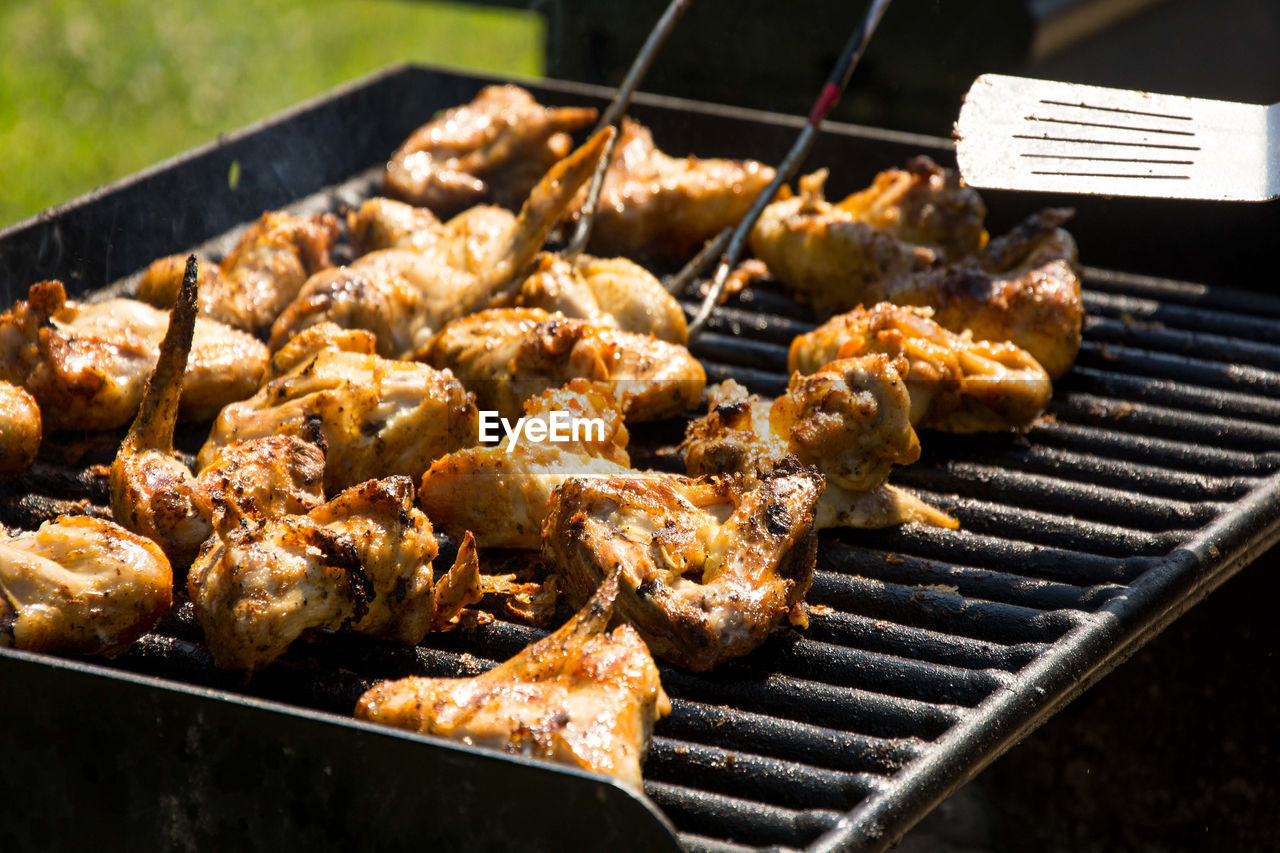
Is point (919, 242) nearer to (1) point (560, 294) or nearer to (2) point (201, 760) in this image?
(1) point (560, 294)

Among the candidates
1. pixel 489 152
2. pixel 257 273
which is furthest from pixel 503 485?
pixel 489 152

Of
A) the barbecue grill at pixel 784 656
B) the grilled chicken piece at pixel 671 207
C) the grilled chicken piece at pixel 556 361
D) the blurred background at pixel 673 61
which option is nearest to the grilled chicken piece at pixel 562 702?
the barbecue grill at pixel 784 656

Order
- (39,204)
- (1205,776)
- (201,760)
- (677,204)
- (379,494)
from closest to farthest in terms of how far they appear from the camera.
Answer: (201,760), (379,494), (1205,776), (677,204), (39,204)

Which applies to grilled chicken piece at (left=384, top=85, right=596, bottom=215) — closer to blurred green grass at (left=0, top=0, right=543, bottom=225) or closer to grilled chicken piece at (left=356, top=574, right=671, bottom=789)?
grilled chicken piece at (left=356, top=574, right=671, bottom=789)

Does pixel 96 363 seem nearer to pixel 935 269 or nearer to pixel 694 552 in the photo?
pixel 694 552

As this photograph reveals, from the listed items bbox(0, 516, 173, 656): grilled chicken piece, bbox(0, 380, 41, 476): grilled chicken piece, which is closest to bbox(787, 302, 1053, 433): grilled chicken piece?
bbox(0, 516, 173, 656): grilled chicken piece

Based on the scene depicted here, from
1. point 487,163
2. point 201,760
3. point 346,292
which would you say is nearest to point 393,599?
point 201,760

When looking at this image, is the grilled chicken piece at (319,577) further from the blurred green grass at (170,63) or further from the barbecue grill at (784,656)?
the blurred green grass at (170,63)
